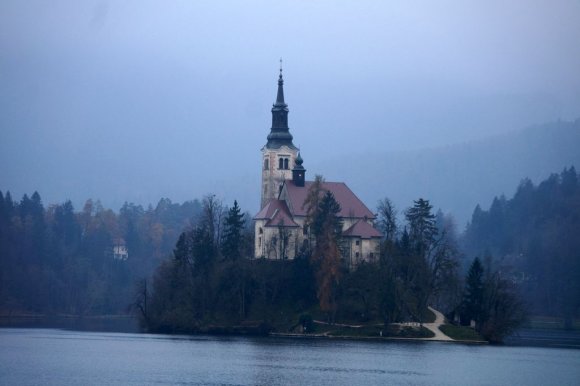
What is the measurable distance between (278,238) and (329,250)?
1004cm

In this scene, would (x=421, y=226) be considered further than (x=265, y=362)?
Yes

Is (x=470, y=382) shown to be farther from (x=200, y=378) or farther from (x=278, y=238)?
(x=278, y=238)

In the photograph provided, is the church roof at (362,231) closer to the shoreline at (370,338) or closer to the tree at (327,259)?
the tree at (327,259)

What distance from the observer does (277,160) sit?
359 ft

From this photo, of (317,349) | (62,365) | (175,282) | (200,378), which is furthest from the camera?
(175,282)

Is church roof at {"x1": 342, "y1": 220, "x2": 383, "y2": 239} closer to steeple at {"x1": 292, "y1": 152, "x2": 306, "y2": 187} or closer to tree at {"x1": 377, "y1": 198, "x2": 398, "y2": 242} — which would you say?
tree at {"x1": 377, "y1": 198, "x2": 398, "y2": 242}

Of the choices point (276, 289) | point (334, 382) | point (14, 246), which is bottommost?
point (334, 382)

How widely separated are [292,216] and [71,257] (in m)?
68.0

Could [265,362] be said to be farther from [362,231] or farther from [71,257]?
[71,257]

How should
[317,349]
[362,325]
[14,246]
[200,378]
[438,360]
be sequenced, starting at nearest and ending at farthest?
[200,378] < [438,360] < [317,349] < [362,325] < [14,246]

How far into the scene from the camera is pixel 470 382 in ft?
190

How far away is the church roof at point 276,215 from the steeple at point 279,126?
858 cm

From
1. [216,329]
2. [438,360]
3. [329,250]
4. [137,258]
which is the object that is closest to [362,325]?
[329,250]

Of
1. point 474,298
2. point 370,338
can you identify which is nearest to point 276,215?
point 370,338
